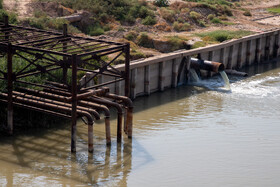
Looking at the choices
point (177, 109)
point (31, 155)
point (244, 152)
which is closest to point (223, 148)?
point (244, 152)

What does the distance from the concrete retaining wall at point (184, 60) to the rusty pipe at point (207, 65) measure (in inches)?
16.5

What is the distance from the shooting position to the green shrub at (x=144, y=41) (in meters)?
33.9

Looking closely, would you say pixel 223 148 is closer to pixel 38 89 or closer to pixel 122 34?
pixel 38 89

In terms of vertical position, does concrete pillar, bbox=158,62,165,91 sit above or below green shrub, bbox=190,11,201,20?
below

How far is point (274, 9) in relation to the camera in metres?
58.1

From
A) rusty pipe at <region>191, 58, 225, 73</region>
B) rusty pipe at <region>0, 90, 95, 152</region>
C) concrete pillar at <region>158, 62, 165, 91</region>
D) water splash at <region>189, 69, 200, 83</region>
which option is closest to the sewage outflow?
water splash at <region>189, 69, 200, 83</region>

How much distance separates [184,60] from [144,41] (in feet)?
17.7

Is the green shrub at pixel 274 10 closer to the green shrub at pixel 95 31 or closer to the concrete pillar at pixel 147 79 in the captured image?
the green shrub at pixel 95 31

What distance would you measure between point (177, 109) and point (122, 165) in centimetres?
756

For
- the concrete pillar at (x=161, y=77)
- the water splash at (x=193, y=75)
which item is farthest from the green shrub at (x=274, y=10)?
the concrete pillar at (x=161, y=77)

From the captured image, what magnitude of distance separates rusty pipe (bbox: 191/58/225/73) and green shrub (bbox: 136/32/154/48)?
493cm

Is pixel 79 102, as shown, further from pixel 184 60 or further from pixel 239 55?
pixel 239 55

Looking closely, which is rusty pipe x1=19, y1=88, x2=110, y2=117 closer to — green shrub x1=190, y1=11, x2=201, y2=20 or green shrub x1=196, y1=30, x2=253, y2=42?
green shrub x1=196, y1=30, x2=253, y2=42

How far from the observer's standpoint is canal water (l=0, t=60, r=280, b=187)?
16.8 meters
